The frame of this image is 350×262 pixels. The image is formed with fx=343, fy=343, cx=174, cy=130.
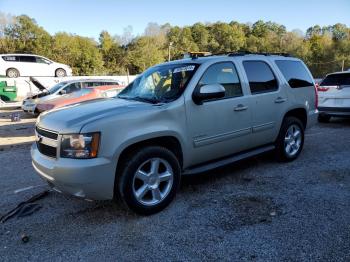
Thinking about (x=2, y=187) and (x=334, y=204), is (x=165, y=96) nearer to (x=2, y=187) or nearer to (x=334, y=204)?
(x=334, y=204)

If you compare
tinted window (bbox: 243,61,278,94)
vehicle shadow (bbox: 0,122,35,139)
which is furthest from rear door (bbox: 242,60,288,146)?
vehicle shadow (bbox: 0,122,35,139)

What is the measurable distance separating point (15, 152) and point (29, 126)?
466 cm

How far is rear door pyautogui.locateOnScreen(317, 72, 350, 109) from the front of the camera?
9.42 meters

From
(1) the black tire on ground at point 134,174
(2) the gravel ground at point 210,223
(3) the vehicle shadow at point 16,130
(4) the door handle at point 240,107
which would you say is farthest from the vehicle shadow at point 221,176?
(3) the vehicle shadow at point 16,130

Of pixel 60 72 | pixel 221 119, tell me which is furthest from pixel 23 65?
pixel 221 119

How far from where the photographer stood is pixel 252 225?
3.64 meters

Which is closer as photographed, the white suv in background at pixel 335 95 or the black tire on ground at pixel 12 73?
the white suv in background at pixel 335 95

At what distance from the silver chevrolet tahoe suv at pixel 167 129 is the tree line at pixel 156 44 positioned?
3340 cm

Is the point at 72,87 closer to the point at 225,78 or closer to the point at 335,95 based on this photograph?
the point at 335,95

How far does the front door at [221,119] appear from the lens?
433 centimetres

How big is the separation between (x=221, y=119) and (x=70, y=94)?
10.3 metres

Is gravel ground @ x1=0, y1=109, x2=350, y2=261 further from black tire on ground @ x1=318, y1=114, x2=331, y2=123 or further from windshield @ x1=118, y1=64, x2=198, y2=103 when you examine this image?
black tire on ground @ x1=318, y1=114, x2=331, y2=123

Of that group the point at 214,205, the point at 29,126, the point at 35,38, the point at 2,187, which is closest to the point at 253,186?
the point at 214,205

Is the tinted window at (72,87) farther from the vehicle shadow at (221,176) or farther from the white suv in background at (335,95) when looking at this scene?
the vehicle shadow at (221,176)
